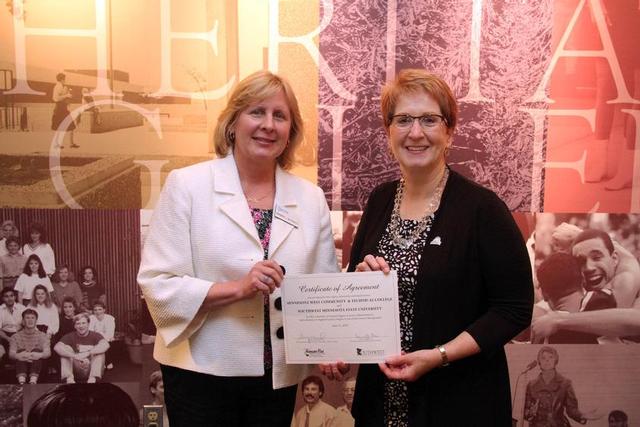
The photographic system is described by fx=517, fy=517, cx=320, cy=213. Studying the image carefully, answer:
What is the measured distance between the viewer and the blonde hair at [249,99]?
168 centimetres

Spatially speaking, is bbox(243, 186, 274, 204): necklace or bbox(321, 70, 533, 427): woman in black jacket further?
bbox(243, 186, 274, 204): necklace

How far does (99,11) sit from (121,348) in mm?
1658

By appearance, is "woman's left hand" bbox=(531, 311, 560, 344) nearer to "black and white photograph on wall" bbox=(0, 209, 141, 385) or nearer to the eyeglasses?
the eyeglasses

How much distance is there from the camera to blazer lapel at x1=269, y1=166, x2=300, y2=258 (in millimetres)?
1674

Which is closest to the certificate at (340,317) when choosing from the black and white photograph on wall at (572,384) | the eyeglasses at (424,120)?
the eyeglasses at (424,120)

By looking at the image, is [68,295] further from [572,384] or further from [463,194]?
[572,384]

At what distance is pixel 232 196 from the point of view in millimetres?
1681

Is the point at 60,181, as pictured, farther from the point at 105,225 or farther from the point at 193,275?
the point at 193,275

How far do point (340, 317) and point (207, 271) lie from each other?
44 centimetres

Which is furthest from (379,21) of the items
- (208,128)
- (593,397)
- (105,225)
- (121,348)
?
(593,397)

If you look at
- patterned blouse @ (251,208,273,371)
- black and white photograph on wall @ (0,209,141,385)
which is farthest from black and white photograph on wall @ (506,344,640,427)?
black and white photograph on wall @ (0,209,141,385)

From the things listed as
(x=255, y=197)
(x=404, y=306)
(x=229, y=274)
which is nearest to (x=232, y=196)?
(x=255, y=197)

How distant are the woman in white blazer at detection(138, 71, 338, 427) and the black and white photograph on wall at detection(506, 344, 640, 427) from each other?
1505 mm

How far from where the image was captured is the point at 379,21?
99.2 inches
